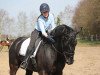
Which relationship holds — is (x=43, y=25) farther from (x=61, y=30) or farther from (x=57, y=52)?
(x=57, y=52)

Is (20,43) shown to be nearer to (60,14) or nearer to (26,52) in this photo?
(26,52)

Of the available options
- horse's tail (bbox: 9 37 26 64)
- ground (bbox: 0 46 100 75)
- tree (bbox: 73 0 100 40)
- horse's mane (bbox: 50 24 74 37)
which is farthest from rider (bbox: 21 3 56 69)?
tree (bbox: 73 0 100 40)

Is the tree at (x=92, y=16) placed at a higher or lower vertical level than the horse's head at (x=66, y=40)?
lower

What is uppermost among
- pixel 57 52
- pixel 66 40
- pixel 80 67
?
pixel 66 40

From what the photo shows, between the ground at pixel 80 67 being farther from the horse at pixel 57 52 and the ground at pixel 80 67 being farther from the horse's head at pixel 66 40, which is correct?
the horse's head at pixel 66 40

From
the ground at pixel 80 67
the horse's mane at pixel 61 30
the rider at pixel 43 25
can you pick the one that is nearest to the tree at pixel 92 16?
the ground at pixel 80 67

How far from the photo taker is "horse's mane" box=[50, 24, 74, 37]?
7.06 meters

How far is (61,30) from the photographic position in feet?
23.5

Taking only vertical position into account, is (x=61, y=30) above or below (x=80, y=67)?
above

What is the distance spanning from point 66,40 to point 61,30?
1.11 ft

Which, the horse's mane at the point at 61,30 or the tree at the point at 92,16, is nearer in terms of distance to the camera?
the horse's mane at the point at 61,30

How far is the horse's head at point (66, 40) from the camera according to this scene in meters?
6.78

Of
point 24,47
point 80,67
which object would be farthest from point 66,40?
point 80,67

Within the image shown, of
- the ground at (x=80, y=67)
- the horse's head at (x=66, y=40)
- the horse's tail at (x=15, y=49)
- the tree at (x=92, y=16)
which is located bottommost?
the tree at (x=92, y=16)
